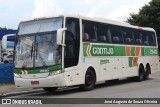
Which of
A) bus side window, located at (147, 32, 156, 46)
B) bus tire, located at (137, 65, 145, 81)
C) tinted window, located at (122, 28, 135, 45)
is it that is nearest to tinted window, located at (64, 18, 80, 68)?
tinted window, located at (122, 28, 135, 45)

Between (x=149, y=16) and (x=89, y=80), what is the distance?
1660 inches

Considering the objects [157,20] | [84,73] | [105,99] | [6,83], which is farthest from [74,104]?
[157,20]

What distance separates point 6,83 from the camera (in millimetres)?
23078

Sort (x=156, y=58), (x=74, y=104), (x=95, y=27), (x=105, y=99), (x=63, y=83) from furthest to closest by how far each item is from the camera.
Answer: (x=156, y=58) < (x=95, y=27) < (x=63, y=83) < (x=105, y=99) < (x=74, y=104)

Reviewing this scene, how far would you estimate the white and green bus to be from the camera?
15986 mm

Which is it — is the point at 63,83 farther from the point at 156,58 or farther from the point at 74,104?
the point at 156,58

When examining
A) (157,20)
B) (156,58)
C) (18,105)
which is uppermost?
(157,20)

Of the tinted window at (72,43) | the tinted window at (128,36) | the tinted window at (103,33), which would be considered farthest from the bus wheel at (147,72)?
the tinted window at (72,43)

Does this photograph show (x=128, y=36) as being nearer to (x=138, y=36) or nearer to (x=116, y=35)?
(x=138, y=36)

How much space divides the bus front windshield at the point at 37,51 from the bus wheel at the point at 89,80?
234 cm

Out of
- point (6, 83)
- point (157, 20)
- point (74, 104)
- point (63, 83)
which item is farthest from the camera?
point (157, 20)

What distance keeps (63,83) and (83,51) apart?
7.18 feet

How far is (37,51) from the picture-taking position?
16.3 metres

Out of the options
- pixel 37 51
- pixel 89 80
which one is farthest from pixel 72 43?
pixel 89 80
